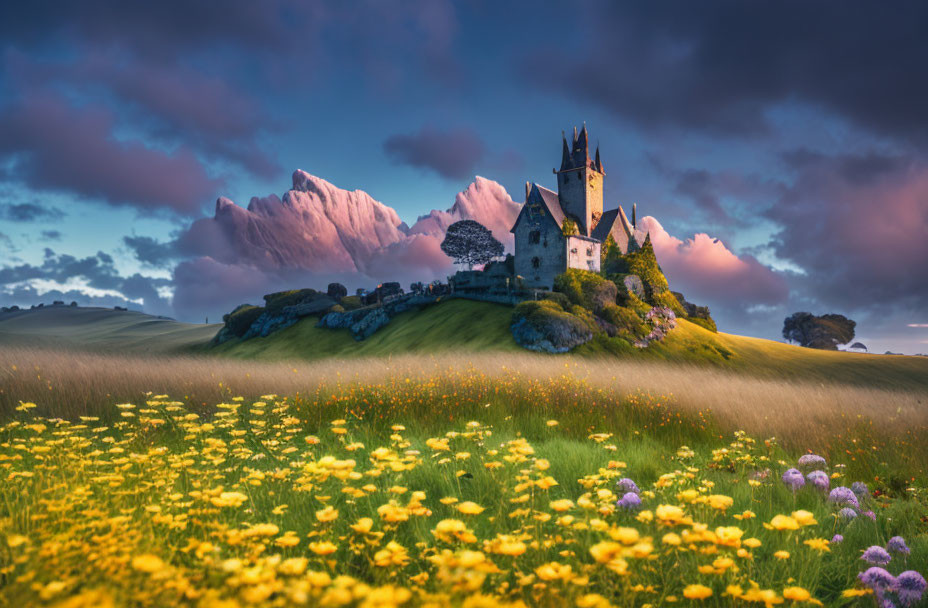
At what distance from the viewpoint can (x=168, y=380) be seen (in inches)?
485

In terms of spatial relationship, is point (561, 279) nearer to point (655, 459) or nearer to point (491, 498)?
point (655, 459)

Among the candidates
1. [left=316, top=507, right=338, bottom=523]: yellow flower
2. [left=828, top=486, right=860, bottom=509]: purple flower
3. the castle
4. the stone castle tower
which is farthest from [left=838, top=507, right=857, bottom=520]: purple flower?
the stone castle tower

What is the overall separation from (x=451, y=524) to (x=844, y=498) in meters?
4.94

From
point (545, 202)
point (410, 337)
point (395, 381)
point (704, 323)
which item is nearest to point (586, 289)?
point (545, 202)


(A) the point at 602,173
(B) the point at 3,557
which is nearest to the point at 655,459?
(B) the point at 3,557

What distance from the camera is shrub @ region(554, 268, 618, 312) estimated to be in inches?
1480

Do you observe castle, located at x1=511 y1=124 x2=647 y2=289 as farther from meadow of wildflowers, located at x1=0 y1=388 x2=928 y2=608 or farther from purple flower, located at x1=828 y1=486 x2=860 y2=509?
purple flower, located at x1=828 y1=486 x2=860 y2=509

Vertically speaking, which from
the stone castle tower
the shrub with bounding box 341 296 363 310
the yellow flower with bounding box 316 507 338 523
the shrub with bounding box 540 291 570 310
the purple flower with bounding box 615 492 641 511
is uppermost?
the stone castle tower

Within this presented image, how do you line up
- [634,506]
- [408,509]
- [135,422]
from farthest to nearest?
1. [135,422]
2. [634,506]
3. [408,509]

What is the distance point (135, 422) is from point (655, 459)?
32.0 ft

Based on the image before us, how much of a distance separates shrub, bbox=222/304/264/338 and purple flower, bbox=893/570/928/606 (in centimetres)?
5579

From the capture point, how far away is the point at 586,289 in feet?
127

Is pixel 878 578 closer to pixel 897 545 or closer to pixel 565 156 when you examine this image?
pixel 897 545

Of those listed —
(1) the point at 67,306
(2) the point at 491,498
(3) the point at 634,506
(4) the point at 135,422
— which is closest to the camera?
(3) the point at 634,506
